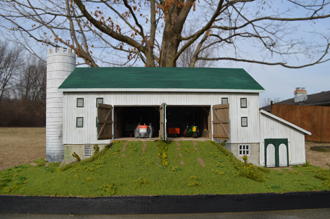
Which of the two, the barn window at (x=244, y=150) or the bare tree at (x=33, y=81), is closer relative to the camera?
the barn window at (x=244, y=150)

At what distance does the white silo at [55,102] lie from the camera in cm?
1841

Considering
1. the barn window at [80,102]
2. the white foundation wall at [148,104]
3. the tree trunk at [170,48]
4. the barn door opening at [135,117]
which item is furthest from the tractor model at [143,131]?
the tree trunk at [170,48]

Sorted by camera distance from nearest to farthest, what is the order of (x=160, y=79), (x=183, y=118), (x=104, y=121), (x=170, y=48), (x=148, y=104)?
(x=104, y=121), (x=148, y=104), (x=160, y=79), (x=183, y=118), (x=170, y=48)

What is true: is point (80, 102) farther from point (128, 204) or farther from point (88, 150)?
point (128, 204)

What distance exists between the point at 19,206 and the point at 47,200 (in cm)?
113

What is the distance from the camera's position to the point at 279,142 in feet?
54.5

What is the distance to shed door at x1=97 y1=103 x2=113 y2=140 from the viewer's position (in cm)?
1395

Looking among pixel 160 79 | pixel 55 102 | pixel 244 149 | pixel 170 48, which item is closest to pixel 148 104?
pixel 160 79

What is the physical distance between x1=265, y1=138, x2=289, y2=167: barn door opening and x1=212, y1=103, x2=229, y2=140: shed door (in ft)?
11.4

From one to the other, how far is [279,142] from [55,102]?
619 inches

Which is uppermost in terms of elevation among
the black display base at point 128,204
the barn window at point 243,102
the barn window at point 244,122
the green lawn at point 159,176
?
the barn window at point 243,102

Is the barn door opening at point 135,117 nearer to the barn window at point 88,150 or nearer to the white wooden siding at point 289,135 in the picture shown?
the barn window at point 88,150

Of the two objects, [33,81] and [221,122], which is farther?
[33,81]

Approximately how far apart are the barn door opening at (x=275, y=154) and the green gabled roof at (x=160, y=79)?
139 inches
